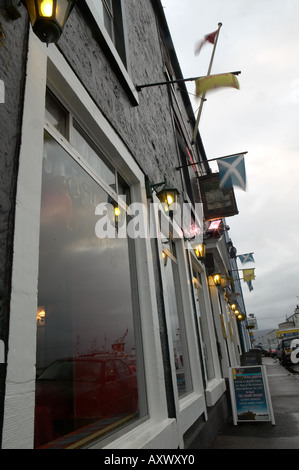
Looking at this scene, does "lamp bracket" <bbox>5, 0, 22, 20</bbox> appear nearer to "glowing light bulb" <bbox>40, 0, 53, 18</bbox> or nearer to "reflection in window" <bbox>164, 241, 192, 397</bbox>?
"glowing light bulb" <bbox>40, 0, 53, 18</bbox>

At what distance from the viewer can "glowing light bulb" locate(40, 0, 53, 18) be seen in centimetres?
182

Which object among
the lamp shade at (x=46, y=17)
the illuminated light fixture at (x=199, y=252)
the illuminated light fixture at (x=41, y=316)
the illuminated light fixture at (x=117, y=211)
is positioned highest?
the illuminated light fixture at (x=199, y=252)

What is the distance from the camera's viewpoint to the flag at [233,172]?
701 centimetres

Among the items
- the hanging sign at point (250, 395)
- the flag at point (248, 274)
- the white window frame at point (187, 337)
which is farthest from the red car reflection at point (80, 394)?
the flag at point (248, 274)

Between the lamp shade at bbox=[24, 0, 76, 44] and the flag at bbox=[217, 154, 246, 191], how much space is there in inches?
221

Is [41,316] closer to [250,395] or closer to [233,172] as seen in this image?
[250,395]

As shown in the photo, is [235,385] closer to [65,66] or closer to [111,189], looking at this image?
[111,189]

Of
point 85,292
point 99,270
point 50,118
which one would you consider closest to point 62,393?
point 85,292

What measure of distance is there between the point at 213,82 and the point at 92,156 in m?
2.81

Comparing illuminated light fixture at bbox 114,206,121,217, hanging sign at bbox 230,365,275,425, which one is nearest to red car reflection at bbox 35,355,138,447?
illuminated light fixture at bbox 114,206,121,217

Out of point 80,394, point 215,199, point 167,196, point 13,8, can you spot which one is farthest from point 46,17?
point 215,199

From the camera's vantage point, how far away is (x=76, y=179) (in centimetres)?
299

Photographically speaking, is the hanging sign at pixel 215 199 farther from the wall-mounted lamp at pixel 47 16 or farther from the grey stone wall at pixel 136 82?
the wall-mounted lamp at pixel 47 16

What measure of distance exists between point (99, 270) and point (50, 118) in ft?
4.71
